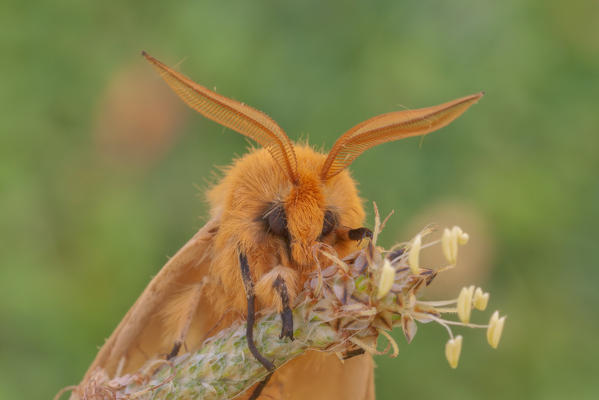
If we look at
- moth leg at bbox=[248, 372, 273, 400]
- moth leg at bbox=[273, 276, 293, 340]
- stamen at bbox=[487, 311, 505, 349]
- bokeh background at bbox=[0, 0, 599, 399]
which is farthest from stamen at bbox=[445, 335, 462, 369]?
bokeh background at bbox=[0, 0, 599, 399]

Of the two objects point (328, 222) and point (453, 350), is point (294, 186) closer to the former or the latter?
point (328, 222)

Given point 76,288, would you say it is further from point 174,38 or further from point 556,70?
point 556,70

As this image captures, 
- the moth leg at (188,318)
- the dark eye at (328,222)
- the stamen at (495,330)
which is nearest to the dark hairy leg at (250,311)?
the dark eye at (328,222)

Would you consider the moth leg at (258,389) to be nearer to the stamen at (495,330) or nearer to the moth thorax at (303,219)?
the moth thorax at (303,219)

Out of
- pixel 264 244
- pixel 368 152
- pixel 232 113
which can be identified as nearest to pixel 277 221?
pixel 264 244

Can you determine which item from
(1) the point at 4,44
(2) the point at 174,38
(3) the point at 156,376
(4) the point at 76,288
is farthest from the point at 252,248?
(1) the point at 4,44
